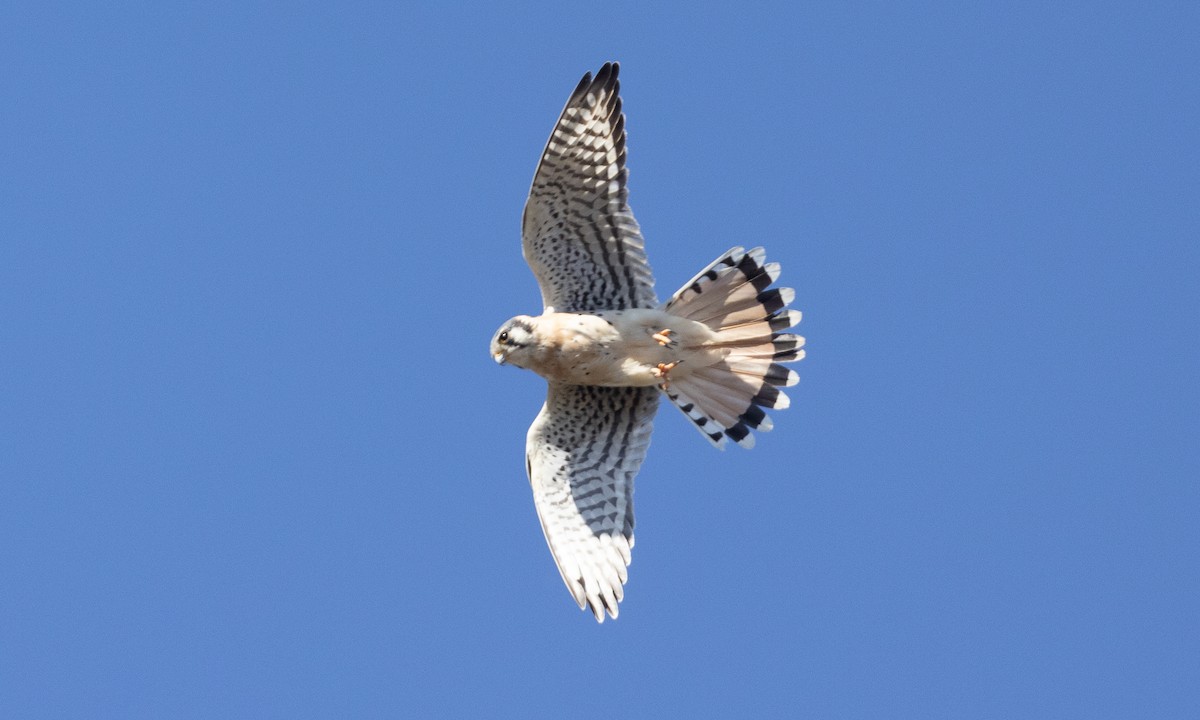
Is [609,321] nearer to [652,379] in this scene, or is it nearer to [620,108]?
[652,379]

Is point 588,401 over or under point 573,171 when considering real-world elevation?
under

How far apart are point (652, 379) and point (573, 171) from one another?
60.1 inches

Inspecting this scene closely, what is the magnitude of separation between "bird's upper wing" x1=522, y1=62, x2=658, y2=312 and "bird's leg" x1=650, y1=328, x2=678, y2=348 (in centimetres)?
20

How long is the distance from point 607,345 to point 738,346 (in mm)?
973

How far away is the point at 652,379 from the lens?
13.3 metres

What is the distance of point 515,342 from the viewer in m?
13.0

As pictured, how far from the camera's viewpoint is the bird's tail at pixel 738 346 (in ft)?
43.7

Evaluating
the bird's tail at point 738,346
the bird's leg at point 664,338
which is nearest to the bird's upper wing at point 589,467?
the bird's tail at point 738,346

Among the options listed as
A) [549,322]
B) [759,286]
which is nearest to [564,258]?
[549,322]

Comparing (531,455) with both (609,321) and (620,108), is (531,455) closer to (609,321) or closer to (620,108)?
(609,321)

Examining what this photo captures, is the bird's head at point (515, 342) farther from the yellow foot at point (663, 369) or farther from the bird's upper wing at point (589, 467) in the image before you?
the yellow foot at point (663, 369)

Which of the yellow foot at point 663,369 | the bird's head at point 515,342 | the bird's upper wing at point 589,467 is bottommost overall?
the bird's upper wing at point 589,467

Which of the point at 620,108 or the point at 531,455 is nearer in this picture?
the point at 620,108

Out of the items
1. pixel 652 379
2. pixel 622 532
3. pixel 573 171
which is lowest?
pixel 622 532
